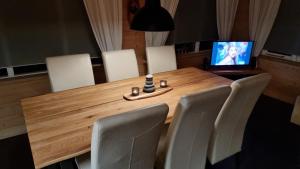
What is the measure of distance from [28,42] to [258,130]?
3.05 m

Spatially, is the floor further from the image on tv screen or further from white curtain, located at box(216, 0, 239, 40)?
white curtain, located at box(216, 0, 239, 40)

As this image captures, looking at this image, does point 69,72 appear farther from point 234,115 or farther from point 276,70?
point 276,70

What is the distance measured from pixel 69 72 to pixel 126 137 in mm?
1397

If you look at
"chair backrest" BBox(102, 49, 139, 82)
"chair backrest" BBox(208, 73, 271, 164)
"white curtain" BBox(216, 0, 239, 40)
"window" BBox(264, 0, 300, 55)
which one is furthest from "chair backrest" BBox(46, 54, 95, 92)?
"window" BBox(264, 0, 300, 55)

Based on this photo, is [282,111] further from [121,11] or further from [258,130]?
[121,11]

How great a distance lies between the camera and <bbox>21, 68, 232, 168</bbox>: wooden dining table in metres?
1.34

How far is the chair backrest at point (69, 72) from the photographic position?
7.41 feet

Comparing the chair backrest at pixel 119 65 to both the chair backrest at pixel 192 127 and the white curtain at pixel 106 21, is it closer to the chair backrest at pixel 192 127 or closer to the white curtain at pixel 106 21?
the white curtain at pixel 106 21

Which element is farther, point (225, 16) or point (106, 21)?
point (225, 16)

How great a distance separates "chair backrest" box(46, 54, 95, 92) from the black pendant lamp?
2.90 ft

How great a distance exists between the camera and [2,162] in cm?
236

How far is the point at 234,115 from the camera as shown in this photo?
1826 mm

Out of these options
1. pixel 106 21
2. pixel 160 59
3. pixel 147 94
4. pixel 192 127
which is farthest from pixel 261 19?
pixel 192 127

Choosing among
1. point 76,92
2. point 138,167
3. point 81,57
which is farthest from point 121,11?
point 138,167
